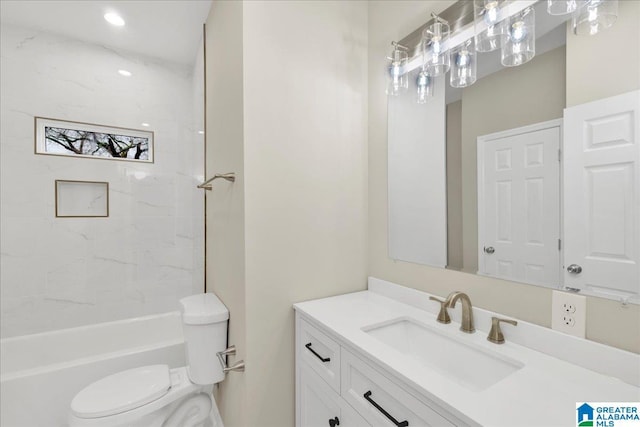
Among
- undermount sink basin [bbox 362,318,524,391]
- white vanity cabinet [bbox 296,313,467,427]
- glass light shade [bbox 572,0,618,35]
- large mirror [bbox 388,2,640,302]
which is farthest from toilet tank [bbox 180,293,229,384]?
glass light shade [bbox 572,0,618,35]

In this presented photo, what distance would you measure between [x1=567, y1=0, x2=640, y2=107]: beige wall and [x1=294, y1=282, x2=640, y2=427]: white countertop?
2.40 ft

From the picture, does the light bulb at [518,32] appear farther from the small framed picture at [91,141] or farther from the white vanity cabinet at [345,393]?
the small framed picture at [91,141]

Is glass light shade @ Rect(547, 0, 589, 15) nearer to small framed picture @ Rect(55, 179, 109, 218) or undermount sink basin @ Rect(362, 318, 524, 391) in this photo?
undermount sink basin @ Rect(362, 318, 524, 391)

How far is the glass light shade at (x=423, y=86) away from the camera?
132cm

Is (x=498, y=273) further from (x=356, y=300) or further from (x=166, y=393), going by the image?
(x=166, y=393)

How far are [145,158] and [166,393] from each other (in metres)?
2.00

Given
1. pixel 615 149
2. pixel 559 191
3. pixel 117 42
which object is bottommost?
pixel 559 191

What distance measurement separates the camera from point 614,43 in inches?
31.1

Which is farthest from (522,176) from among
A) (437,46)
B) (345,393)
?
(345,393)

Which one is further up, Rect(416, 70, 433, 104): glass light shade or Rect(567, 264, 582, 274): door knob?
Rect(416, 70, 433, 104): glass light shade

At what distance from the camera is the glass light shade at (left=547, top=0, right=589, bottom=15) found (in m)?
0.83

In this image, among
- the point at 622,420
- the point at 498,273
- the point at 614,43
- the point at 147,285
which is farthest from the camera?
the point at 147,285

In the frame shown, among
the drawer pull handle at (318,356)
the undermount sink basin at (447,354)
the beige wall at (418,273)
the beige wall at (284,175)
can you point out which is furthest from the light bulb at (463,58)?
the drawer pull handle at (318,356)

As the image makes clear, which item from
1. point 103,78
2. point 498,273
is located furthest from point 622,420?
point 103,78
